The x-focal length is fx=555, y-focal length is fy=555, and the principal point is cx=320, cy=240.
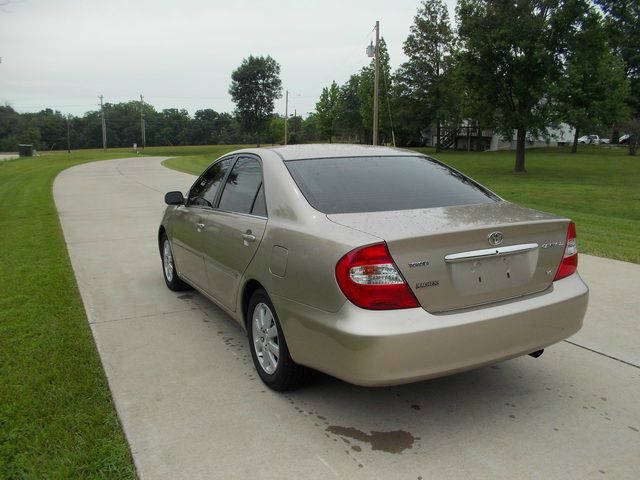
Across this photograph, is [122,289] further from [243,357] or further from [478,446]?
[478,446]

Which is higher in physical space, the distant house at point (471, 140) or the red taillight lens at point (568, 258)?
the distant house at point (471, 140)

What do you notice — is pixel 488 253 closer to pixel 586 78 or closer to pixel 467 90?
pixel 586 78

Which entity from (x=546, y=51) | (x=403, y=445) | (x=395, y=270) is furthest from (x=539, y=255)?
(x=546, y=51)

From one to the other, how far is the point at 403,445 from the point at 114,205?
12409 millimetres

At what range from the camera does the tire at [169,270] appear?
5.90 meters

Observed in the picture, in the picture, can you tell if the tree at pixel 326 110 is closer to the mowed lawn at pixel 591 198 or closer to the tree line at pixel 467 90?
the tree line at pixel 467 90

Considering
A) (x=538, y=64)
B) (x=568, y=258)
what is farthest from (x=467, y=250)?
(x=538, y=64)

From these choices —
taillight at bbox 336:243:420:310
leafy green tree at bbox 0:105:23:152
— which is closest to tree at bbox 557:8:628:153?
taillight at bbox 336:243:420:310

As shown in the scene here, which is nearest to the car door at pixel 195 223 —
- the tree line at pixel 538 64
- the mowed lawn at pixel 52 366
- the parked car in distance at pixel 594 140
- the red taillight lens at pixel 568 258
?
the mowed lawn at pixel 52 366

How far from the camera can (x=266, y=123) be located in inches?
3211

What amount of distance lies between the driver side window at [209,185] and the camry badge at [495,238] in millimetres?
2473

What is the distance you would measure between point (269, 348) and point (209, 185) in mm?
1954

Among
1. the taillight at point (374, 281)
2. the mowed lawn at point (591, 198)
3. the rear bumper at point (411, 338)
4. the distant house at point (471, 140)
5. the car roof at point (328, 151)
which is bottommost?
the mowed lawn at point (591, 198)

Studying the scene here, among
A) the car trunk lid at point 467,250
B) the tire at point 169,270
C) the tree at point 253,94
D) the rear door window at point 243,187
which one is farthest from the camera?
the tree at point 253,94
